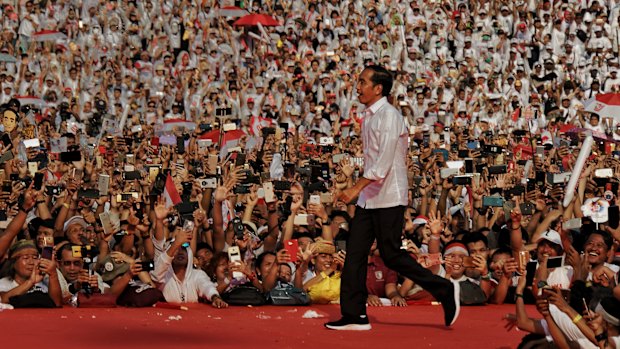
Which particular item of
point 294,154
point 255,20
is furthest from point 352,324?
point 255,20

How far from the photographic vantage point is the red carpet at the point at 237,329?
8.40m

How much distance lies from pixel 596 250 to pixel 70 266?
403cm

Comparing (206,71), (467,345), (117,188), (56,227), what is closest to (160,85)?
(206,71)

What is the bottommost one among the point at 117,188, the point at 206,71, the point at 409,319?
the point at 409,319

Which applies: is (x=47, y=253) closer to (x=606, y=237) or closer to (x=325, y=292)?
(x=325, y=292)

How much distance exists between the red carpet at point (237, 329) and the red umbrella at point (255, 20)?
55.1ft

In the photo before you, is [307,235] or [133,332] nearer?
[133,332]

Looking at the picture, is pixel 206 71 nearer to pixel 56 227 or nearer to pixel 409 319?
pixel 56 227

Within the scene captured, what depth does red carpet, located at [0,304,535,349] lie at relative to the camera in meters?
8.40

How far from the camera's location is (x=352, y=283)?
29.0 feet

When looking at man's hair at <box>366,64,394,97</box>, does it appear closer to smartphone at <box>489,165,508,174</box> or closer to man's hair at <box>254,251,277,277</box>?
man's hair at <box>254,251,277,277</box>

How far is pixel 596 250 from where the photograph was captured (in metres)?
10.1

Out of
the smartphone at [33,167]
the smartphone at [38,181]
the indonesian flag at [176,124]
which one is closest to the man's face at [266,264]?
the smartphone at [38,181]

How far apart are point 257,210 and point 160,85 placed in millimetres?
12933
